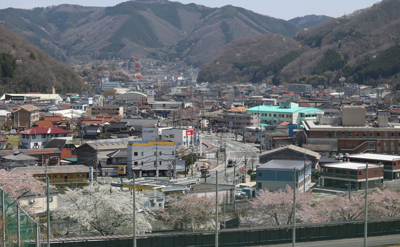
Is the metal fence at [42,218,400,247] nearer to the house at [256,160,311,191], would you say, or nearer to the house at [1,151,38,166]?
the house at [256,160,311,191]

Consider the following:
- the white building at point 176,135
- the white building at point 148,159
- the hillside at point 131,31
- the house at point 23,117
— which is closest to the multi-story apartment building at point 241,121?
the white building at point 176,135

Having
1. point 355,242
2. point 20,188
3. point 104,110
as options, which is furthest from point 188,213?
point 104,110

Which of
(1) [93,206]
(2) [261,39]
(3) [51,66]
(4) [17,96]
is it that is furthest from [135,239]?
(2) [261,39]

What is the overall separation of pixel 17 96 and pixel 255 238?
122 ft

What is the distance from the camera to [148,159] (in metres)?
17.0

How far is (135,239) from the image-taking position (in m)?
7.78

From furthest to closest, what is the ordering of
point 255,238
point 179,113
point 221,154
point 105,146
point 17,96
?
point 17,96
point 179,113
point 221,154
point 105,146
point 255,238

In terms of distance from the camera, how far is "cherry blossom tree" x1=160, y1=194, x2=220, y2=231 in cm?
955

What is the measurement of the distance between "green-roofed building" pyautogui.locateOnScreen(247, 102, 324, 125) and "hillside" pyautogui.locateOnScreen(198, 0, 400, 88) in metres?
22.4

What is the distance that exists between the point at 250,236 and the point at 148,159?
28.4ft

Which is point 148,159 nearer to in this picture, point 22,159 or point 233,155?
point 22,159

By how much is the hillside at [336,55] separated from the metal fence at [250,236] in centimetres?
4579

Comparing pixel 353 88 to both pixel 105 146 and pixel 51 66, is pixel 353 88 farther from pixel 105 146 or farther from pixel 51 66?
pixel 105 146

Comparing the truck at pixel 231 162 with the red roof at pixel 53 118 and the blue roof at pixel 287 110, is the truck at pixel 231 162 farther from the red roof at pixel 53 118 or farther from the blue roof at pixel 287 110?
the red roof at pixel 53 118
